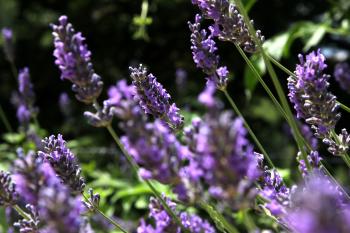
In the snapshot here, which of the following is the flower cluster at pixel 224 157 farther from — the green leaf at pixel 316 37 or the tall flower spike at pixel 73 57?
the green leaf at pixel 316 37

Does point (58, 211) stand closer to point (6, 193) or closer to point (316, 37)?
point (6, 193)

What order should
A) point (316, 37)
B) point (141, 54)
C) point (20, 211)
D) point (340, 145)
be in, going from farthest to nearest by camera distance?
point (141, 54) < point (316, 37) < point (340, 145) < point (20, 211)

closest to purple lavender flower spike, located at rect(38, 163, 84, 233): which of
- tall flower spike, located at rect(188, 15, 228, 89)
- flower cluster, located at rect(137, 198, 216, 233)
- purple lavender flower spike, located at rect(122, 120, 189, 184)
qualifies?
purple lavender flower spike, located at rect(122, 120, 189, 184)

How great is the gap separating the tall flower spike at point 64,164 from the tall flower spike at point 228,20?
1.89 ft

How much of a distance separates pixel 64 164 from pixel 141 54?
5348mm

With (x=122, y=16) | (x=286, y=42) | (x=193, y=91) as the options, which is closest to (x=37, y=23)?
(x=122, y=16)

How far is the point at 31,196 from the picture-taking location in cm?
109

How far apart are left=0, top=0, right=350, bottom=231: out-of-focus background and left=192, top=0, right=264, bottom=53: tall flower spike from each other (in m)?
2.98

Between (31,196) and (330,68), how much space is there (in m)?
5.07

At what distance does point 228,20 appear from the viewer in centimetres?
180

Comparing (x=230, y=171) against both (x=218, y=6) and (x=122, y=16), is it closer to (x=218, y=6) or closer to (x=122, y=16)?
(x=218, y=6)

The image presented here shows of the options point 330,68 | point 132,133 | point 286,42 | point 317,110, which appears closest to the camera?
point 132,133

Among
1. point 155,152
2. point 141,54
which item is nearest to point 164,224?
point 155,152

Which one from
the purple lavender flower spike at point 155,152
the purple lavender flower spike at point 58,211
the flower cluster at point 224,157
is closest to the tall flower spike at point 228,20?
the purple lavender flower spike at point 155,152
